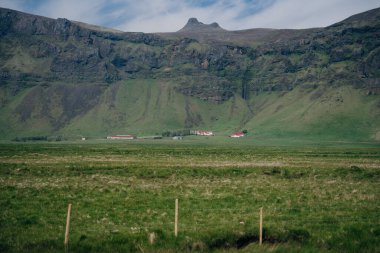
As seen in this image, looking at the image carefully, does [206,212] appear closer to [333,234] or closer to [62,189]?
[333,234]

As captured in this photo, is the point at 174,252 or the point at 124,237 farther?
the point at 124,237

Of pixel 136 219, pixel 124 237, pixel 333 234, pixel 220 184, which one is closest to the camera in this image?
pixel 124 237

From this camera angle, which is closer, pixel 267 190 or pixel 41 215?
pixel 41 215

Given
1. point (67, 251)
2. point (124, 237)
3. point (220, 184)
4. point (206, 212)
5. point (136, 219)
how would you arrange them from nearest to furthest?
point (67, 251) → point (124, 237) → point (136, 219) → point (206, 212) → point (220, 184)

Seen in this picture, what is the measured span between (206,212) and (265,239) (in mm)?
6734

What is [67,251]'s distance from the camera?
15.6 metres

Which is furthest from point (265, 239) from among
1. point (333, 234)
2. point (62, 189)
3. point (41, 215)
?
point (62, 189)

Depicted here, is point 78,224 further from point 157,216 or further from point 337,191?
point 337,191

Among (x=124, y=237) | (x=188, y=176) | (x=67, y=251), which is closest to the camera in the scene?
(x=67, y=251)

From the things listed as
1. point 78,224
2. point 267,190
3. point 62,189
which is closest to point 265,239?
point 78,224

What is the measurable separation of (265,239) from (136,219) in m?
7.58

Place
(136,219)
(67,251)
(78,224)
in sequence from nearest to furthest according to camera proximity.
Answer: (67,251) < (78,224) < (136,219)

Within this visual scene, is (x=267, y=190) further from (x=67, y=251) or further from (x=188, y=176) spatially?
(x=67, y=251)

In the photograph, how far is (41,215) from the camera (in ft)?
73.0
